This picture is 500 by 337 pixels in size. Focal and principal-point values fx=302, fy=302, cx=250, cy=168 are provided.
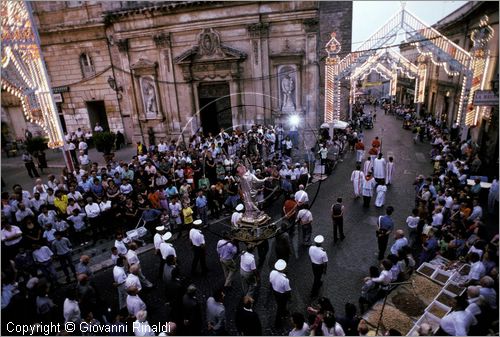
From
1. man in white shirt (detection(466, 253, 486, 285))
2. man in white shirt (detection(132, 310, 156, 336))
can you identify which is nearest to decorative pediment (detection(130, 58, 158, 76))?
man in white shirt (detection(132, 310, 156, 336))

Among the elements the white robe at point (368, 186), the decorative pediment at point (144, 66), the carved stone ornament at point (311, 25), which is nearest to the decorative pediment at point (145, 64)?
the decorative pediment at point (144, 66)

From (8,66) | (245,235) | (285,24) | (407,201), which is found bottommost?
(407,201)

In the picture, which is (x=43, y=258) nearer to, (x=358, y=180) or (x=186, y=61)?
(x=358, y=180)

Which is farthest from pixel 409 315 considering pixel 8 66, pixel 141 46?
pixel 141 46

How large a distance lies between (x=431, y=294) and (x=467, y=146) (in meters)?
12.2

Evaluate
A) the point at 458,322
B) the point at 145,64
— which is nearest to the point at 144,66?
the point at 145,64

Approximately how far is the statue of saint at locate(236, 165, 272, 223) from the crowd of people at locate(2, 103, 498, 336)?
8.7 inches

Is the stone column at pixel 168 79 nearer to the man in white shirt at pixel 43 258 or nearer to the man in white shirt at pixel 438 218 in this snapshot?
the man in white shirt at pixel 43 258

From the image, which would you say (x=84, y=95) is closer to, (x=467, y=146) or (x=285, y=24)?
(x=285, y=24)

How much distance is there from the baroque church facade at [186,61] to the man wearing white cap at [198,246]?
33.3 ft

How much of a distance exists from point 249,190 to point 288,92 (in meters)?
12.3

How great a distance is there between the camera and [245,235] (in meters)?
8.35

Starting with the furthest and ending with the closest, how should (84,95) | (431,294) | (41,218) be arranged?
(84,95) → (41,218) → (431,294)

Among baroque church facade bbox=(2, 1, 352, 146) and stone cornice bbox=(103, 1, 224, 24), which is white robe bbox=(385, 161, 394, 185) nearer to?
baroque church facade bbox=(2, 1, 352, 146)
